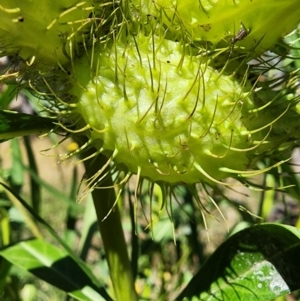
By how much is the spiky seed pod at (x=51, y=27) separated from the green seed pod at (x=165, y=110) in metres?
0.02

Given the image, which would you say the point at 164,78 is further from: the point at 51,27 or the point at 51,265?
the point at 51,265

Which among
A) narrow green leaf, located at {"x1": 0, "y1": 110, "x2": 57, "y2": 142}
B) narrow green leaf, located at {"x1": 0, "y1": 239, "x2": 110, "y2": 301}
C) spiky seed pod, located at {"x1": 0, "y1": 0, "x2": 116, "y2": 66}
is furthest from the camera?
narrow green leaf, located at {"x1": 0, "y1": 239, "x2": 110, "y2": 301}

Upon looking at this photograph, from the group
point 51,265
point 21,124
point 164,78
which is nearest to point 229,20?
point 164,78

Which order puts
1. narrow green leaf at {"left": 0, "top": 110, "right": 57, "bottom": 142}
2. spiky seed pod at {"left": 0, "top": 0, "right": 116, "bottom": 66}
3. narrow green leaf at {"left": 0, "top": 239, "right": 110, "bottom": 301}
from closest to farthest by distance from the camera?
spiky seed pod at {"left": 0, "top": 0, "right": 116, "bottom": 66}
narrow green leaf at {"left": 0, "top": 110, "right": 57, "bottom": 142}
narrow green leaf at {"left": 0, "top": 239, "right": 110, "bottom": 301}

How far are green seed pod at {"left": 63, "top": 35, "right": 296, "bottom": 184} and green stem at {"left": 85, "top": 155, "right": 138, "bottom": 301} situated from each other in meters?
0.14

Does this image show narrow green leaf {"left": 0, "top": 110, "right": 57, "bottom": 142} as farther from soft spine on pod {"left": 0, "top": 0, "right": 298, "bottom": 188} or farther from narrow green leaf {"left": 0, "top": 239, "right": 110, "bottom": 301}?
narrow green leaf {"left": 0, "top": 239, "right": 110, "bottom": 301}

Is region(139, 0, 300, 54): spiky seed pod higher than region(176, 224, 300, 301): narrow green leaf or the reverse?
higher

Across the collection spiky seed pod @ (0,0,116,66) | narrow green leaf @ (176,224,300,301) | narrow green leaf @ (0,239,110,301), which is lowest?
narrow green leaf @ (176,224,300,301)

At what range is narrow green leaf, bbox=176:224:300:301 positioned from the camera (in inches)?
25.2

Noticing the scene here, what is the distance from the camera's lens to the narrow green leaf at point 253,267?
2.10ft

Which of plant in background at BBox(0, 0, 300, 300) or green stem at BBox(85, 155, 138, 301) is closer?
plant in background at BBox(0, 0, 300, 300)

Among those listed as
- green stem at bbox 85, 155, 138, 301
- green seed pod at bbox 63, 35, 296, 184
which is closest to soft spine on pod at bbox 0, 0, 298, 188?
green seed pod at bbox 63, 35, 296, 184

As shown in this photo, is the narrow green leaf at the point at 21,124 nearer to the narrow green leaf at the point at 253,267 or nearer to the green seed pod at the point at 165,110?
the green seed pod at the point at 165,110

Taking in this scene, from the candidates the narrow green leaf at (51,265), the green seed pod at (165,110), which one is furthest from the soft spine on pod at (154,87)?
the narrow green leaf at (51,265)
